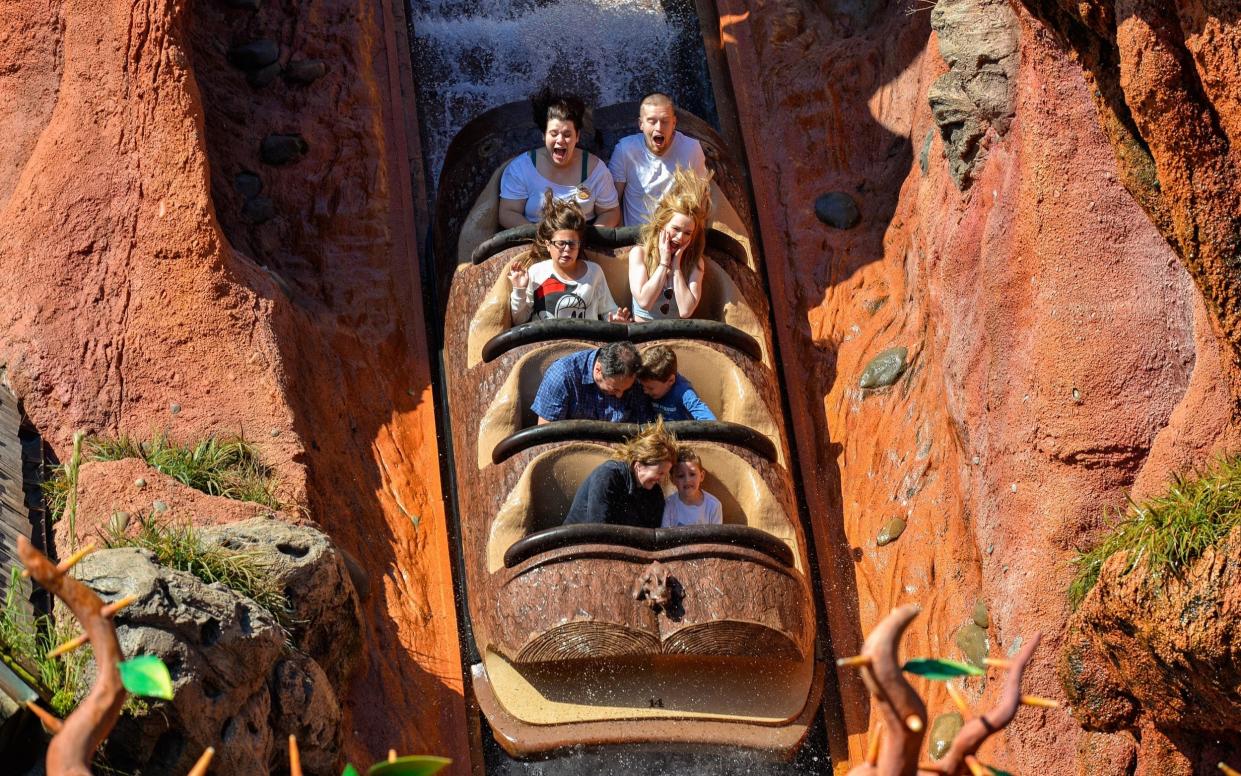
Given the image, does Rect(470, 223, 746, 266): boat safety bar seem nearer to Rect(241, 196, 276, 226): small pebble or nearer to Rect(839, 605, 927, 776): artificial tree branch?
Rect(241, 196, 276, 226): small pebble

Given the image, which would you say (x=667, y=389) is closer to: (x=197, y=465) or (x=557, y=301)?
(x=557, y=301)

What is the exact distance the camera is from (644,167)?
9656mm

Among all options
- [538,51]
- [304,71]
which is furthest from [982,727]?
[538,51]

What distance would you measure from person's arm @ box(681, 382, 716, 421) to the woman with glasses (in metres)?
0.67

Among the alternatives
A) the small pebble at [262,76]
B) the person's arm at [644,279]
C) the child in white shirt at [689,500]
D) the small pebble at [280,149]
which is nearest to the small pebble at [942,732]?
the child in white shirt at [689,500]

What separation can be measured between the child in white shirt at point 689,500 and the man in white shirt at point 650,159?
2114 millimetres

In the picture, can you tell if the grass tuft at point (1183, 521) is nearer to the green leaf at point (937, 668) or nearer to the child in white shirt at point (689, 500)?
the child in white shirt at point (689, 500)

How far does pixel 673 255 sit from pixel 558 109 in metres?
1.15

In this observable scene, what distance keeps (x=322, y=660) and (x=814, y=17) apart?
18.8 ft

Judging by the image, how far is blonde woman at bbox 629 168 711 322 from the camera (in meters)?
8.67

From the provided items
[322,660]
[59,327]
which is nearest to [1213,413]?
[322,660]

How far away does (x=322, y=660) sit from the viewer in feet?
24.7

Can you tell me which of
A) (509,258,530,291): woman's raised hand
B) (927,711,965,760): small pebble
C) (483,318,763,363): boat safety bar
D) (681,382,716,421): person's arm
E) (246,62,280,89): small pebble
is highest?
(246,62,280,89): small pebble

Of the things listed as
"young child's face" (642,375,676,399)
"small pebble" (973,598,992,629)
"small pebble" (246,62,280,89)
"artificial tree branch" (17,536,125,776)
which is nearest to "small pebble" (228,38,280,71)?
"small pebble" (246,62,280,89)
